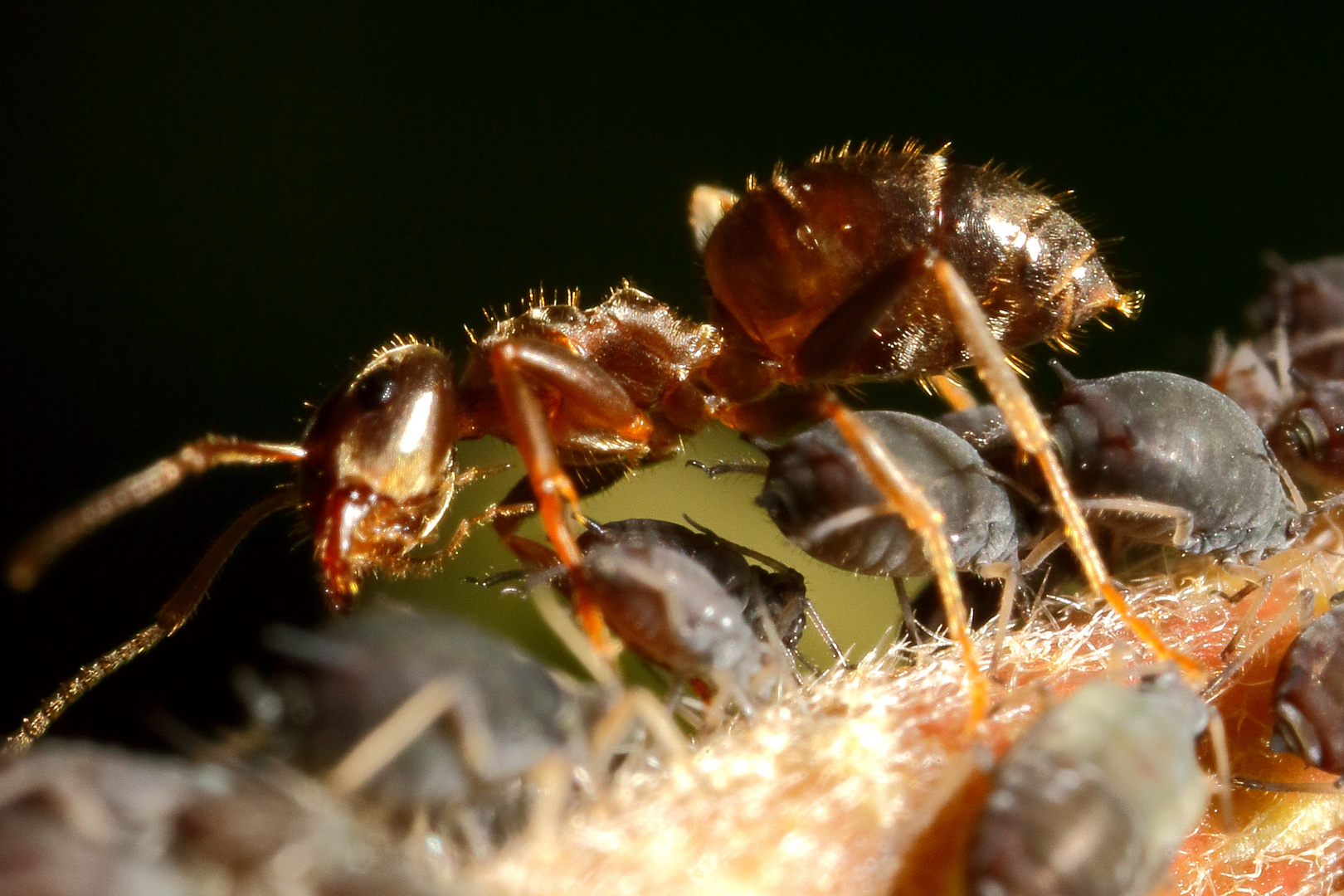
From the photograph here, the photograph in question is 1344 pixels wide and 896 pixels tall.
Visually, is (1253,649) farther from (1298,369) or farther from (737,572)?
(1298,369)

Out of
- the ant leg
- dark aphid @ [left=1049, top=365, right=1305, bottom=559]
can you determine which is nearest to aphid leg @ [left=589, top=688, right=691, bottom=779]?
dark aphid @ [left=1049, top=365, right=1305, bottom=559]

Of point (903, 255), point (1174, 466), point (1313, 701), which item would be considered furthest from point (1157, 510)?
point (903, 255)

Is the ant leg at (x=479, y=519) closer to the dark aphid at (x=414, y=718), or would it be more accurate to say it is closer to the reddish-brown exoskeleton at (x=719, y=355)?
the reddish-brown exoskeleton at (x=719, y=355)

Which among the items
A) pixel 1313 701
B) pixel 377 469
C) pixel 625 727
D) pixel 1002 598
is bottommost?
pixel 1313 701

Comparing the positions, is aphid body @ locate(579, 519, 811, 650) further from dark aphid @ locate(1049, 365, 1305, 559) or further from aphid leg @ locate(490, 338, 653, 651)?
dark aphid @ locate(1049, 365, 1305, 559)

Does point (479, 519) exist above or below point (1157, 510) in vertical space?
above

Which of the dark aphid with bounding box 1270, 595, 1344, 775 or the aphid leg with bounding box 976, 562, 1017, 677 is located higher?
the aphid leg with bounding box 976, 562, 1017, 677

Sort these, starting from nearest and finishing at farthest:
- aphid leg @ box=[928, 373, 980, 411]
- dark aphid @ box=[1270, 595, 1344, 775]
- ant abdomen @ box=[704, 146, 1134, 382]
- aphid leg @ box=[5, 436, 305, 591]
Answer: dark aphid @ box=[1270, 595, 1344, 775], aphid leg @ box=[5, 436, 305, 591], ant abdomen @ box=[704, 146, 1134, 382], aphid leg @ box=[928, 373, 980, 411]
